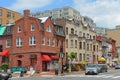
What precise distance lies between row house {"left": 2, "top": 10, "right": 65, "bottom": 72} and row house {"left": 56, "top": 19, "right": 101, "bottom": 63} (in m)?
5.94

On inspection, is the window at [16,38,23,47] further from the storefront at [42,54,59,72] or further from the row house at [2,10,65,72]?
the storefront at [42,54,59,72]

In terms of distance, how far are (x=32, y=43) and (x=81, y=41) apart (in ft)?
62.6

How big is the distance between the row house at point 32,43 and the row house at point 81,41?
594 cm

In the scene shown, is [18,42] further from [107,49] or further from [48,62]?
[107,49]

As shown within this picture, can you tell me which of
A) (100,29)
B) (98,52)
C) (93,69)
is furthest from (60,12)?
(93,69)

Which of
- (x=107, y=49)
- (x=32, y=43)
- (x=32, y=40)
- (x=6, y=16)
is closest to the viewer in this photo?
(x=32, y=43)

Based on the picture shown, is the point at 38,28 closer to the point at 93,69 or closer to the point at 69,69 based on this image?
the point at 69,69

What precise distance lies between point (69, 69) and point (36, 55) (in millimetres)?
7467

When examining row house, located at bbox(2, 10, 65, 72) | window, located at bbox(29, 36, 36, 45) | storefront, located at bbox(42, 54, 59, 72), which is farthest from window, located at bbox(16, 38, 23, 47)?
storefront, located at bbox(42, 54, 59, 72)

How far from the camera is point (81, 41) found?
76.2 m

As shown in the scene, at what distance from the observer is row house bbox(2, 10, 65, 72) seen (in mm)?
59406

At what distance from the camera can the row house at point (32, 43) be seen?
59.4 metres

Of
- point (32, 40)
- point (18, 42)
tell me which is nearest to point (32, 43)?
point (32, 40)

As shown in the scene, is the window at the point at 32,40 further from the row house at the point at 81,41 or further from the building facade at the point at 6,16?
the building facade at the point at 6,16
